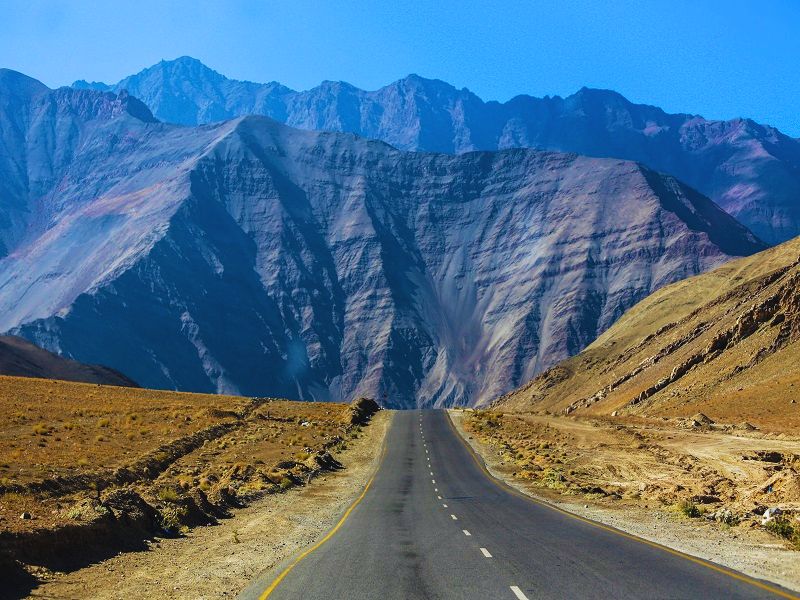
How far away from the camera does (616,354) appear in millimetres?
127375

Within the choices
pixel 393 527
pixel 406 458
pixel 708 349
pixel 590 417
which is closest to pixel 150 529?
pixel 393 527

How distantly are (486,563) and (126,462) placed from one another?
→ 28.0 metres

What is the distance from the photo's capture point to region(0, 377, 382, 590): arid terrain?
20.5 meters

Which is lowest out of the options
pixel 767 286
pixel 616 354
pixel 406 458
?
pixel 406 458

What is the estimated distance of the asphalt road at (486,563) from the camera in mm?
14844

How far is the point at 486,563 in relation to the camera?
58.8ft

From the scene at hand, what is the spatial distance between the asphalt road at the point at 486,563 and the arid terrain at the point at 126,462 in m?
5.44

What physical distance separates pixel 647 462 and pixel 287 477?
2357cm

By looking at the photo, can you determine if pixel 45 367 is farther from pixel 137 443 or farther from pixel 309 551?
pixel 309 551

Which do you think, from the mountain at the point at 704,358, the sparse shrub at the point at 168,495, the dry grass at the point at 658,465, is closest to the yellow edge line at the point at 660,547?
the dry grass at the point at 658,465

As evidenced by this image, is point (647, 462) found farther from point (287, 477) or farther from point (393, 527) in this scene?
point (393, 527)

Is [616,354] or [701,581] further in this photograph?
[616,354]

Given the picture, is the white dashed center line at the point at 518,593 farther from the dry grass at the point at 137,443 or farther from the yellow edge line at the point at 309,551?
the dry grass at the point at 137,443

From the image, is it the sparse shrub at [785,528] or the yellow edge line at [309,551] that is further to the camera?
the sparse shrub at [785,528]
